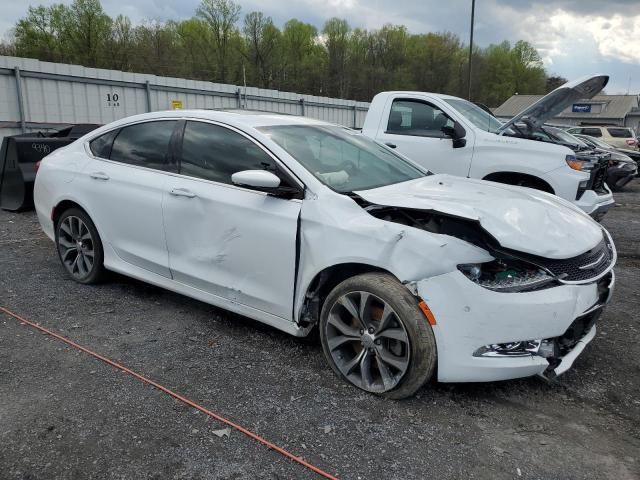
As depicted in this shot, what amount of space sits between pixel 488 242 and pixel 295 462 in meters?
1.52

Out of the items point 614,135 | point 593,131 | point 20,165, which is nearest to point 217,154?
point 20,165

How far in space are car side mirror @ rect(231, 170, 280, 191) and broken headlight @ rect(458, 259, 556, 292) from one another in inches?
49.4

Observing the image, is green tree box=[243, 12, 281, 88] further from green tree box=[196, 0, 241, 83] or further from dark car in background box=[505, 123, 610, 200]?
dark car in background box=[505, 123, 610, 200]

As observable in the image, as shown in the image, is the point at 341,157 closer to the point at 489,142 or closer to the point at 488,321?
the point at 488,321

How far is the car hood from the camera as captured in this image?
2730 mm

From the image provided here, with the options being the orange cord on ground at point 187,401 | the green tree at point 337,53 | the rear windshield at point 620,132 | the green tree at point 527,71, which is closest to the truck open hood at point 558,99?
the orange cord on ground at point 187,401

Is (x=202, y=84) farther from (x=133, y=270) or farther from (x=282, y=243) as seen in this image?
(x=282, y=243)

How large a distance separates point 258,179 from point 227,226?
475 mm

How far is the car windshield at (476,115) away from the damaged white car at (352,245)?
121 inches

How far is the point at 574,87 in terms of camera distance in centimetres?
587

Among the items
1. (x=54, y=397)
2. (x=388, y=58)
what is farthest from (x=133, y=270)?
(x=388, y=58)

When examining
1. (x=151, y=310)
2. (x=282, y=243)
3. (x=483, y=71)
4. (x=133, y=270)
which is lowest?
(x=151, y=310)

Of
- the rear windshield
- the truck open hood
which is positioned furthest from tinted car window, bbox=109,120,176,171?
the rear windshield

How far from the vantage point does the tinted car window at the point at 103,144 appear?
Result: 14.5 feet
